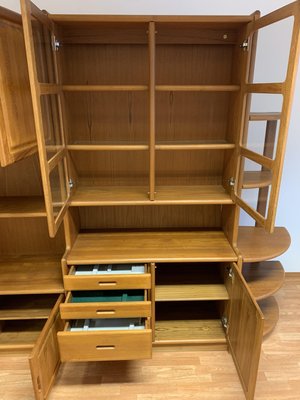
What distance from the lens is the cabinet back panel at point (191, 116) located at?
1803mm

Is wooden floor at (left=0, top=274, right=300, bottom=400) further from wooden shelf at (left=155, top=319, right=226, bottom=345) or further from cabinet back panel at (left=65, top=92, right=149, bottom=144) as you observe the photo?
cabinet back panel at (left=65, top=92, right=149, bottom=144)

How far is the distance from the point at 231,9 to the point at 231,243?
4.64ft

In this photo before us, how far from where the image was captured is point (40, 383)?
1.40 m

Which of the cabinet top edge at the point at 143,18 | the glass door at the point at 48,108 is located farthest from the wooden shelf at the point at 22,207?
the cabinet top edge at the point at 143,18

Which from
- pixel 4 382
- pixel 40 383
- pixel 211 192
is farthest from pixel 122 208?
pixel 4 382

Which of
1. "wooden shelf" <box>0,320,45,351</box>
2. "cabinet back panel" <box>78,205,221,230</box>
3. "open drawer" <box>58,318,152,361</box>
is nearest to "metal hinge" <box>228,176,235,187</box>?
"cabinet back panel" <box>78,205,221,230</box>

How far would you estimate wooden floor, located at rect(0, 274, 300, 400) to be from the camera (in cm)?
164

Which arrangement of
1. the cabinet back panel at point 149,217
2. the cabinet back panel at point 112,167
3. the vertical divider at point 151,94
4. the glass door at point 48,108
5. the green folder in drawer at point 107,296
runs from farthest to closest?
the cabinet back panel at point 149,217 < the cabinet back panel at point 112,167 < the green folder in drawer at point 107,296 < the vertical divider at point 151,94 < the glass door at point 48,108

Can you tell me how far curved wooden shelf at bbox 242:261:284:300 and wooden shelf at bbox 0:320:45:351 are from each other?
1397mm

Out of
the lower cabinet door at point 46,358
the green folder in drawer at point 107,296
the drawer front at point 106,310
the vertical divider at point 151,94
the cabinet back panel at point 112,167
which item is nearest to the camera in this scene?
the lower cabinet door at point 46,358

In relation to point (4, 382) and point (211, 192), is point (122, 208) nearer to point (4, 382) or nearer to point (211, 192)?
point (211, 192)

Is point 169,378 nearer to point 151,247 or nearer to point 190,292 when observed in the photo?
point 190,292

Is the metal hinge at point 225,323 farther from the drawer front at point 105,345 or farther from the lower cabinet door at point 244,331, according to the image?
the drawer front at point 105,345

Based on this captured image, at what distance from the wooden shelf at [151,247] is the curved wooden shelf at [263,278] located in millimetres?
322
